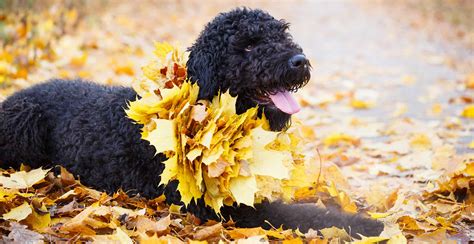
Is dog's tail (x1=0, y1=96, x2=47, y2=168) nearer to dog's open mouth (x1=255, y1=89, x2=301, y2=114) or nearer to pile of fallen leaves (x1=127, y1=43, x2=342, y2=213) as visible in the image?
pile of fallen leaves (x1=127, y1=43, x2=342, y2=213)

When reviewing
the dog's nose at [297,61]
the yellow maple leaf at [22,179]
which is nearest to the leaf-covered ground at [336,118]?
the yellow maple leaf at [22,179]

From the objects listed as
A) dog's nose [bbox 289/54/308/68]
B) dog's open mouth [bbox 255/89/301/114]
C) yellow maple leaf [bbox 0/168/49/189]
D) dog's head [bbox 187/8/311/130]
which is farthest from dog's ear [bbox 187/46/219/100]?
yellow maple leaf [bbox 0/168/49/189]

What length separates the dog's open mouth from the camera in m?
3.83

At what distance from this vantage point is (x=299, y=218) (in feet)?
12.7

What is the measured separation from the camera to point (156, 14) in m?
18.3

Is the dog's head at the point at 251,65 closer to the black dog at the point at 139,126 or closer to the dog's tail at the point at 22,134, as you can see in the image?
the black dog at the point at 139,126

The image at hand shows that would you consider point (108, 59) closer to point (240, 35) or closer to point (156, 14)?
point (240, 35)

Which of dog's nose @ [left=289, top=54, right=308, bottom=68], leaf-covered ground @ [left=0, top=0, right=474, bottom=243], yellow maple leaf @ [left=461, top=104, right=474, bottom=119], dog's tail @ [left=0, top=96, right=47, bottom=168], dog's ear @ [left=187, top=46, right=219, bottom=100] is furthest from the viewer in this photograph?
yellow maple leaf @ [left=461, top=104, right=474, bottom=119]

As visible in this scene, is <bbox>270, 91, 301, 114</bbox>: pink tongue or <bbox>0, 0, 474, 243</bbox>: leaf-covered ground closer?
<bbox>0, 0, 474, 243</bbox>: leaf-covered ground

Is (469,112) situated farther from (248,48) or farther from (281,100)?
(248,48)

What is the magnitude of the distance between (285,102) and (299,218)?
820 mm

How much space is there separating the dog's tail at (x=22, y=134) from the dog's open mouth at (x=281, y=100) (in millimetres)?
2025

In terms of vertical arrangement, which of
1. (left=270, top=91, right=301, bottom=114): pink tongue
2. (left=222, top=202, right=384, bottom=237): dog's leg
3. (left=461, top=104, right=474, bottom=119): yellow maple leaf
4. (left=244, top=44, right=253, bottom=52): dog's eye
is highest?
(left=461, top=104, right=474, bottom=119): yellow maple leaf

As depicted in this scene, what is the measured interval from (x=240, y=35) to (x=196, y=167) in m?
0.98
